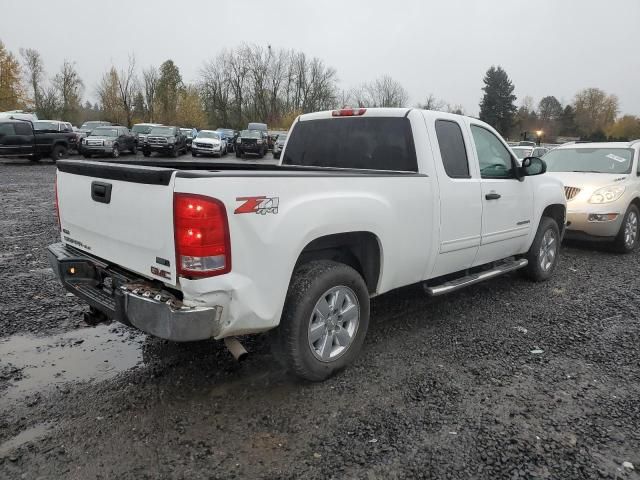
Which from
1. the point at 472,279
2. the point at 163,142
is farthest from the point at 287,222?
the point at 163,142

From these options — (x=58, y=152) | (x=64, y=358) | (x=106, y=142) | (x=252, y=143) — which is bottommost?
(x=64, y=358)

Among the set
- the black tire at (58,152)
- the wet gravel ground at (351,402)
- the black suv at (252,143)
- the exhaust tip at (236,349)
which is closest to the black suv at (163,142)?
the black suv at (252,143)

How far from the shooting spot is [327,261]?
11.3 feet

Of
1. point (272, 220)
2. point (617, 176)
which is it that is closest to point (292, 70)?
point (617, 176)

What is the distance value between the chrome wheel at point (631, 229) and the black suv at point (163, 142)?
2611 centimetres

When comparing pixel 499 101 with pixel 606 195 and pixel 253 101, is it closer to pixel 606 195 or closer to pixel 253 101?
pixel 253 101

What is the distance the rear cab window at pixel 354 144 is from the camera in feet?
13.7

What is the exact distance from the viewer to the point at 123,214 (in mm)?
3039

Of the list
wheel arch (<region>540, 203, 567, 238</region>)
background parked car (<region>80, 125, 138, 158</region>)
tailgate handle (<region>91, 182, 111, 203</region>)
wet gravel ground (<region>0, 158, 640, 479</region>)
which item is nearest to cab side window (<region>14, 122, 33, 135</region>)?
background parked car (<region>80, 125, 138, 158</region>)

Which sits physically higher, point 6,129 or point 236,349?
point 6,129

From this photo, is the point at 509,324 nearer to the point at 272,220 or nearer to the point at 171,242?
the point at 272,220

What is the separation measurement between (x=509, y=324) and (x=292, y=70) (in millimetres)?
74802

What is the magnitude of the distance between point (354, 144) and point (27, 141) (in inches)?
887

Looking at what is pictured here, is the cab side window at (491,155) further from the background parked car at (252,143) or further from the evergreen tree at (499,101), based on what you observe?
the evergreen tree at (499,101)
